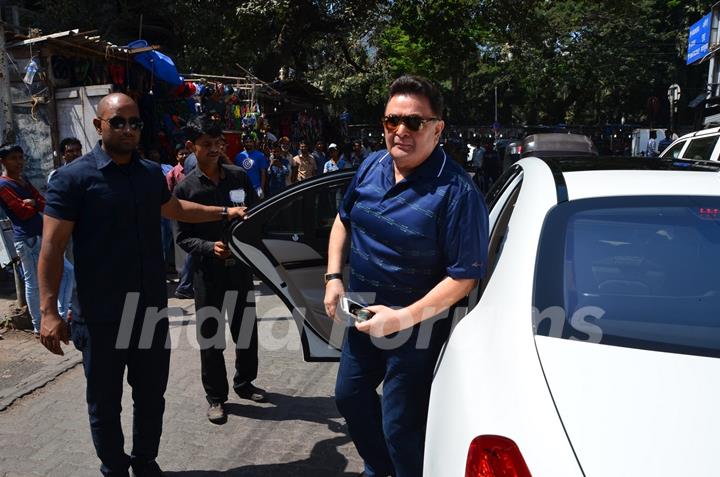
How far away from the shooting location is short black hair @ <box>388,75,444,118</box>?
2.39 metres

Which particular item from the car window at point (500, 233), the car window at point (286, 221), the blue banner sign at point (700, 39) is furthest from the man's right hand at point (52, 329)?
the blue banner sign at point (700, 39)

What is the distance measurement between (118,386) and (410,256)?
5.25ft

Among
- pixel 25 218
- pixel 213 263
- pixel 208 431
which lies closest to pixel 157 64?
pixel 25 218

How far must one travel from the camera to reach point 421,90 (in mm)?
2387

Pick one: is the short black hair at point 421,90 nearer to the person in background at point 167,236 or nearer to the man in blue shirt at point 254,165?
the person in background at point 167,236

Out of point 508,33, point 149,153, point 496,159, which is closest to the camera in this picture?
point 149,153

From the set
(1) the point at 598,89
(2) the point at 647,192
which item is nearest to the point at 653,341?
(2) the point at 647,192

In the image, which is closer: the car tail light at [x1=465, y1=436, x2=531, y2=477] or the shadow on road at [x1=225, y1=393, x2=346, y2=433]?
the car tail light at [x1=465, y1=436, x2=531, y2=477]

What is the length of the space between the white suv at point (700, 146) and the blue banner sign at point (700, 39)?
14.5 meters

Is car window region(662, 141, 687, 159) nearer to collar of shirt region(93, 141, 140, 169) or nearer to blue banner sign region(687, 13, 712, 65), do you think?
collar of shirt region(93, 141, 140, 169)

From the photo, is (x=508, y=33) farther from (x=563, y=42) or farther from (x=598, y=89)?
(x=598, y=89)

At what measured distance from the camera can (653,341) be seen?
72.8 inches

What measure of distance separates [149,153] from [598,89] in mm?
34512

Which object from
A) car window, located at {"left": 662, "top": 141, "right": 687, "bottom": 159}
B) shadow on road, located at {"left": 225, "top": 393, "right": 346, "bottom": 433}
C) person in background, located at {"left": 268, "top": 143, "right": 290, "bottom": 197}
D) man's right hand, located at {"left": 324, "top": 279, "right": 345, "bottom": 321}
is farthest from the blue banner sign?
man's right hand, located at {"left": 324, "top": 279, "right": 345, "bottom": 321}
